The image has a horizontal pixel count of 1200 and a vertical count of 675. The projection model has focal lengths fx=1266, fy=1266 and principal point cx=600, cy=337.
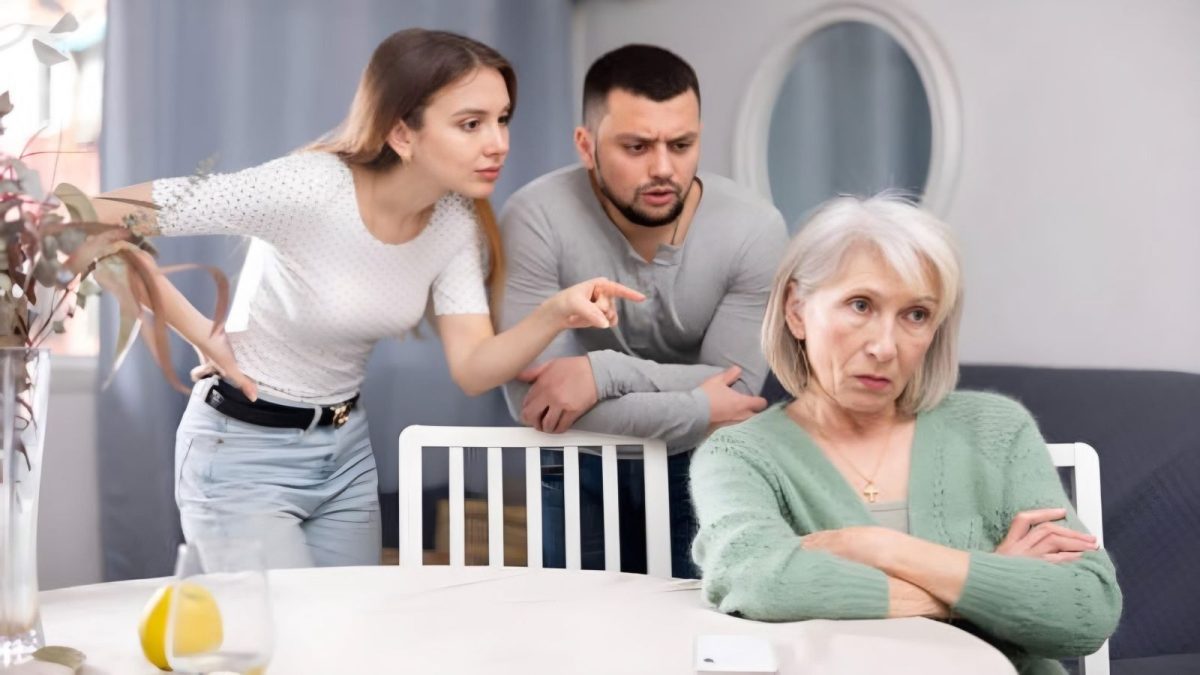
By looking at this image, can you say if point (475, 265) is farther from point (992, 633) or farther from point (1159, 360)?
point (1159, 360)

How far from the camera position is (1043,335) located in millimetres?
2889

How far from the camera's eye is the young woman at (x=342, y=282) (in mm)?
2070

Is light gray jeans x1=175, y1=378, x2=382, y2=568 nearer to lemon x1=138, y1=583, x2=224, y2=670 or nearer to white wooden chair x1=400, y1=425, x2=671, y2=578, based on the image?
white wooden chair x1=400, y1=425, x2=671, y2=578

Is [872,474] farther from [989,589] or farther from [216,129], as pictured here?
[216,129]

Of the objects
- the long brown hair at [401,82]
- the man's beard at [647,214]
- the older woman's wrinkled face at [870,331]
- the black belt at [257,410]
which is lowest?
the black belt at [257,410]

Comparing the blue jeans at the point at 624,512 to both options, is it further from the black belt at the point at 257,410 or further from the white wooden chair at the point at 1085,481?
the white wooden chair at the point at 1085,481

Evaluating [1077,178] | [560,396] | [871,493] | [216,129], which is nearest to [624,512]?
[560,396]

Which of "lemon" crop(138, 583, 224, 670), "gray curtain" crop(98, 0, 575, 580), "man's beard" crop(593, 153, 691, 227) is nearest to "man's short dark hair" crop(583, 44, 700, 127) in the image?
"man's beard" crop(593, 153, 691, 227)

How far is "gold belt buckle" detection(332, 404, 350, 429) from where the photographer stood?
7.23 feet

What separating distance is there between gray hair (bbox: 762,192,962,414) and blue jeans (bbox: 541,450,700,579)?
25.6 inches

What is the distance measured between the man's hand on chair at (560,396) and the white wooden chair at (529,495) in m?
0.11

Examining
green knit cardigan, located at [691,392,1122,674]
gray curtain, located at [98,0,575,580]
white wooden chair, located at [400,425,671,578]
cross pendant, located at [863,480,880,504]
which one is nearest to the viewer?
green knit cardigan, located at [691,392,1122,674]

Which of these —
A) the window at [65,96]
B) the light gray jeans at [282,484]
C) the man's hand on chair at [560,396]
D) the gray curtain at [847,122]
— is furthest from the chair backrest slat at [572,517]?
the gray curtain at [847,122]

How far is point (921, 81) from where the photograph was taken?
10.3ft
